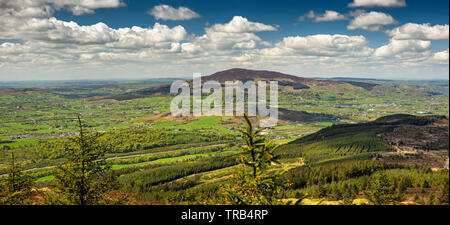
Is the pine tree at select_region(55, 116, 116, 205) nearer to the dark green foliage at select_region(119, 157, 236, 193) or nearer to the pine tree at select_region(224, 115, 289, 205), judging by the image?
the pine tree at select_region(224, 115, 289, 205)

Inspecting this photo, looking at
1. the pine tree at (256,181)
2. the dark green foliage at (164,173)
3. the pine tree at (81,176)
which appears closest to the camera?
the pine tree at (256,181)

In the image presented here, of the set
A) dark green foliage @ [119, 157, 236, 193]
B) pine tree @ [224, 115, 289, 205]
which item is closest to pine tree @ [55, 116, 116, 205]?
pine tree @ [224, 115, 289, 205]

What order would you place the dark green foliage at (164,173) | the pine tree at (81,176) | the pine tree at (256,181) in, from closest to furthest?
1. the pine tree at (256,181)
2. the pine tree at (81,176)
3. the dark green foliage at (164,173)

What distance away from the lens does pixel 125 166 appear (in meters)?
146

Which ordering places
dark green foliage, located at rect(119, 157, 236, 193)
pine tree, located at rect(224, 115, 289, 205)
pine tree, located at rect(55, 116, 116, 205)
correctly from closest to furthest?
pine tree, located at rect(224, 115, 289, 205) → pine tree, located at rect(55, 116, 116, 205) → dark green foliage, located at rect(119, 157, 236, 193)

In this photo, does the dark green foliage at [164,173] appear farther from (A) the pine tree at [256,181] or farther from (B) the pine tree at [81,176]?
(A) the pine tree at [256,181]

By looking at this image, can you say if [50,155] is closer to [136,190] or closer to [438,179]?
[136,190]

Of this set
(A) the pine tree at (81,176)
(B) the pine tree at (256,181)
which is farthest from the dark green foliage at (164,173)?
(B) the pine tree at (256,181)

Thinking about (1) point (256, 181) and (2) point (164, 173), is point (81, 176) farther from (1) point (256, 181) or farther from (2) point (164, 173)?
(2) point (164, 173)

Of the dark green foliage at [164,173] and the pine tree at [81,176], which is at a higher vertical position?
the pine tree at [81,176]

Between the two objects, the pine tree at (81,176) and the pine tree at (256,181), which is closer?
the pine tree at (256,181)

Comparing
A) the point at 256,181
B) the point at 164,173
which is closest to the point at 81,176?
the point at 256,181
